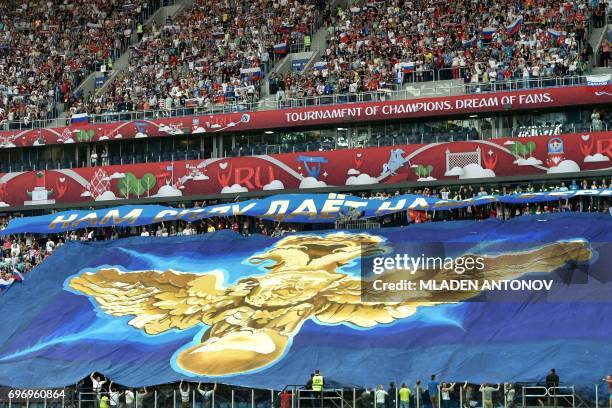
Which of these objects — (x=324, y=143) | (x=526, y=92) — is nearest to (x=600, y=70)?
(x=526, y=92)

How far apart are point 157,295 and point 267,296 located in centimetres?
462

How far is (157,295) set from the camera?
46344 millimetres

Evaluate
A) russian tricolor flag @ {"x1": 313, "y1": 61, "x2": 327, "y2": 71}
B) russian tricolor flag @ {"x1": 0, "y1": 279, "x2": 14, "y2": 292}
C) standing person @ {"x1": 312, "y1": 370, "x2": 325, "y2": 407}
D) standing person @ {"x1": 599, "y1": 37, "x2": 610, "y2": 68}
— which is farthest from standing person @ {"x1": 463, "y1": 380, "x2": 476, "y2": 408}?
russian tricolor flag @ {"x1": 313, "y1": 61, "x2": 327, "y2": 71}

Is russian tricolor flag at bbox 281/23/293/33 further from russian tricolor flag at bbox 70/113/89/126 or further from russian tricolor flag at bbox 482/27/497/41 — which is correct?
russian tricolor flag at bbox 482/27/497/41

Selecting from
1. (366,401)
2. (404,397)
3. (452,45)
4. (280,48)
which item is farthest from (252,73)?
(404,397)

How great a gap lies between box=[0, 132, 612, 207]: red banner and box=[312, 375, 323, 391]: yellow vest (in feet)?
57.4

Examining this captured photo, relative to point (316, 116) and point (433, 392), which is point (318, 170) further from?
point (433, 392)

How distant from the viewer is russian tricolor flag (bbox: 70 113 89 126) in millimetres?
61500

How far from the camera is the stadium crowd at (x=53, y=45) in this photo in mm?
64812

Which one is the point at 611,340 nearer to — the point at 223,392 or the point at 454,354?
the point at 454,354

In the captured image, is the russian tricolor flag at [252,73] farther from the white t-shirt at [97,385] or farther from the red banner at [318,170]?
the white t-shirt at [97,385]

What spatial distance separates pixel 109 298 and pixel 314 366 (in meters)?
10.7

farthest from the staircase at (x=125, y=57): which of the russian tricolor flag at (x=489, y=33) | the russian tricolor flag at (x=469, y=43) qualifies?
the russian tricolor flag at (x=489, y=33)

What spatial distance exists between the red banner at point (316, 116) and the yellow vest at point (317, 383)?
1953 cm
